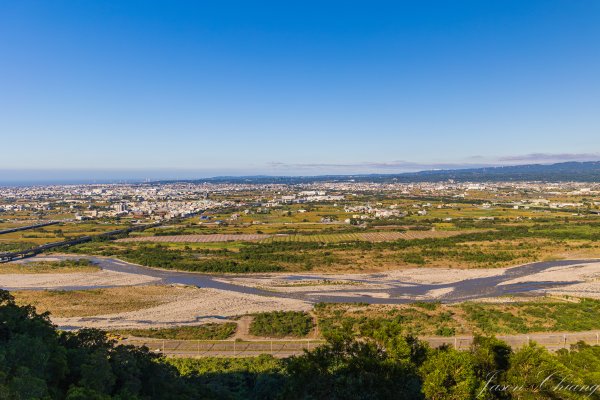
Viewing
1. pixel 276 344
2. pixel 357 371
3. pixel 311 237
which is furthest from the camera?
pixel 311 237

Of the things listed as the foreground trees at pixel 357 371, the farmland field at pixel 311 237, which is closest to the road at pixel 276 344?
the foreground trees at pixel 357 371

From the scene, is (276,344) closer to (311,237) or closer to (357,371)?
(357,371)

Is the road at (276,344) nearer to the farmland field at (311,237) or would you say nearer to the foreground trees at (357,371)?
the foreground trees at (357,371)

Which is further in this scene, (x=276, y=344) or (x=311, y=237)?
(x=311, y=237)

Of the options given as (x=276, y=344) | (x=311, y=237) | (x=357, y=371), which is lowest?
(x=276, y=344)

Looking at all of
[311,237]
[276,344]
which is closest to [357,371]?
[276,344]

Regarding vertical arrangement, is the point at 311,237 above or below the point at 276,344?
above

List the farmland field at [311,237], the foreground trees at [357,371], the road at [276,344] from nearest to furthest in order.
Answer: the foreground trees at [357,371] → the road at [276,344] → the farmland field at [311,237]

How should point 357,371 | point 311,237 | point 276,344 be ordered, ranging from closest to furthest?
1. point 357,371
2. point 276,344
3. point 311,237

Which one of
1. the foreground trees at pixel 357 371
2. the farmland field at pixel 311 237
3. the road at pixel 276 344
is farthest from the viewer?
the farmland field at pixel 311 237

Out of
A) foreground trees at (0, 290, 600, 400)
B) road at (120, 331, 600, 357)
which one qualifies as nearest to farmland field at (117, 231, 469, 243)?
road at (120, 331, 600, 357)
